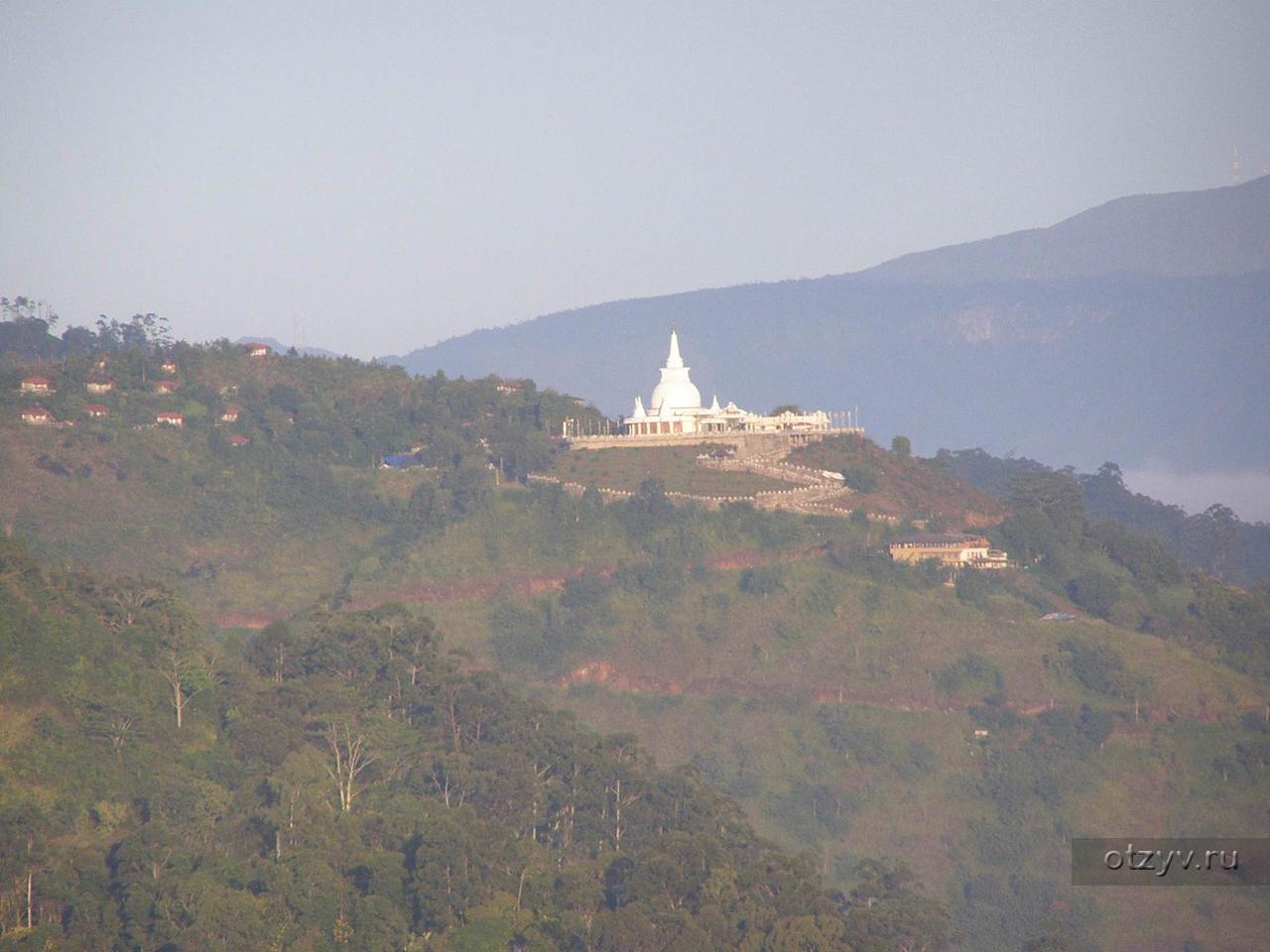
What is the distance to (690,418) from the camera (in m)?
89.6

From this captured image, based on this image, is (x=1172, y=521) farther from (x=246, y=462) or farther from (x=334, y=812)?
(x=334, y=812)

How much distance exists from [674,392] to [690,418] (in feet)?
7.13

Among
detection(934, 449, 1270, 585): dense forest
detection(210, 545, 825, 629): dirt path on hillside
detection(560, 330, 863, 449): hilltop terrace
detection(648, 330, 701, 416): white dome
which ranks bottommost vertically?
detection(934, 449, 1270, 585): dense forest

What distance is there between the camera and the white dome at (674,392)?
90812mm

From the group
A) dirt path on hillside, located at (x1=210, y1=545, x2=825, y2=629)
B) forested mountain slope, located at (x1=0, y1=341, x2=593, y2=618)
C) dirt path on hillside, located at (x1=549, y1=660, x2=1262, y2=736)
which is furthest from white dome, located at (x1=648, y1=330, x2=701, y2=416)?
dirt path on hillside, located at (x1=549, y1=660, x2=1262, y2=736)

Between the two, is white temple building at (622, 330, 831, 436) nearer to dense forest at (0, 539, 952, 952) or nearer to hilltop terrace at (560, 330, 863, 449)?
hilltop terrace at (560, 330, 863, 449)

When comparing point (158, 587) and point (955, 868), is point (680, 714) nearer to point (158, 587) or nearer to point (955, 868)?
point (955, 868)

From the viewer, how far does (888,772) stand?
7075cm

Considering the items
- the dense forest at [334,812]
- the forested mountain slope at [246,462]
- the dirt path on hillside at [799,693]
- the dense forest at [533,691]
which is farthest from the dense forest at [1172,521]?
the dense forest at [334,812]

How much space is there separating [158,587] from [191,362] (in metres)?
36.1

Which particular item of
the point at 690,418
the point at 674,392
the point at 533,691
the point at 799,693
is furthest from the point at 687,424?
the point at 799,693

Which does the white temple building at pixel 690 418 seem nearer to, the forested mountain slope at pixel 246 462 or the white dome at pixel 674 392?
the white dome at pixel 674 392

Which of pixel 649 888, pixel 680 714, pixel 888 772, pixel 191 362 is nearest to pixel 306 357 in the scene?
pixel 191 362

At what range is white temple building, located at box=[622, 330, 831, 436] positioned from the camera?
8838 centimetres
